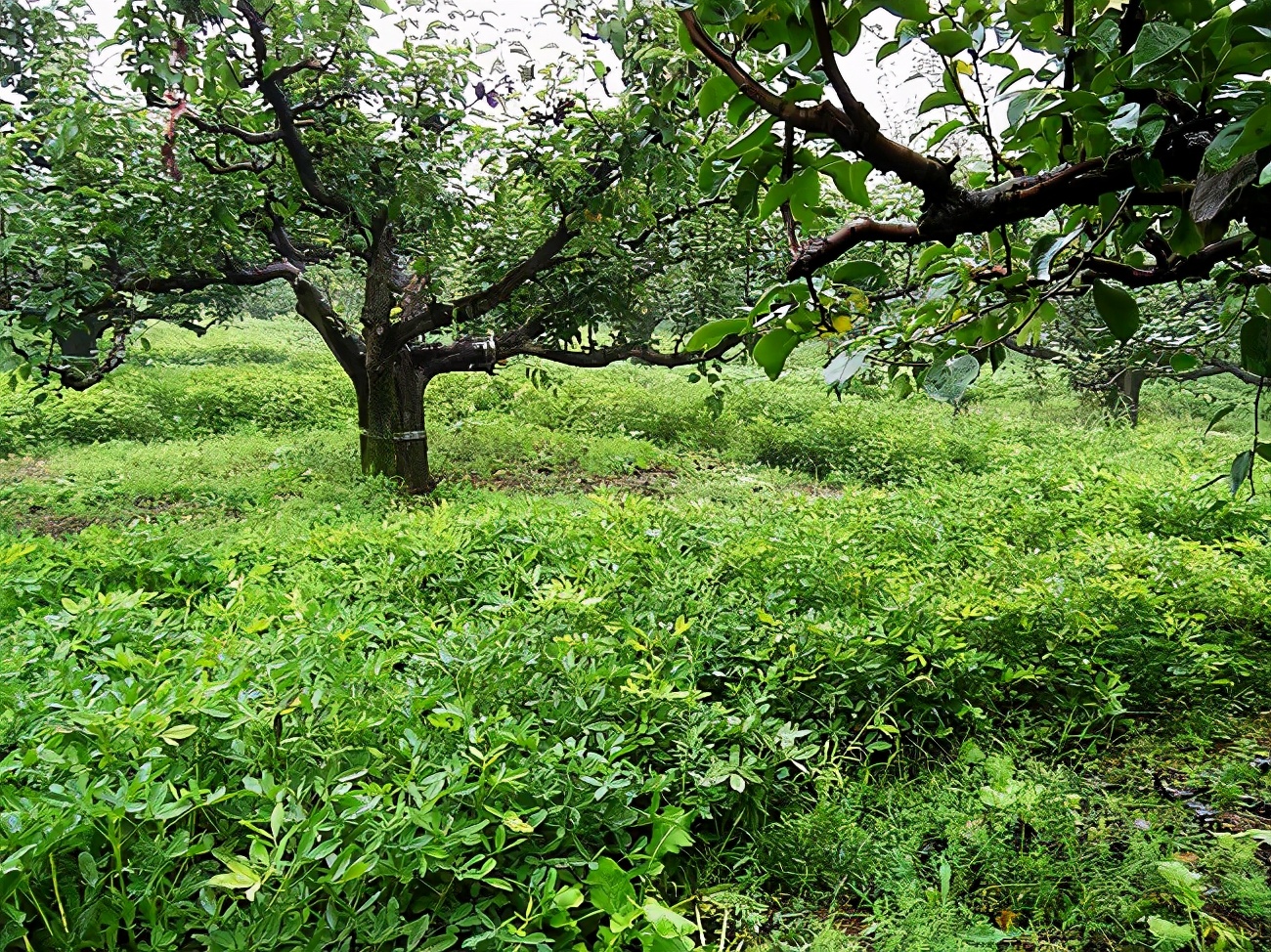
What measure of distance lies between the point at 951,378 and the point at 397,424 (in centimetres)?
550

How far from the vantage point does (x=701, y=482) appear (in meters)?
6.18

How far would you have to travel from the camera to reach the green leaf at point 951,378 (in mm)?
771

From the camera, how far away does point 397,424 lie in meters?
5.82

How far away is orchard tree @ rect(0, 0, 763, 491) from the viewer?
3.68 m

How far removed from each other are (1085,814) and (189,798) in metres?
2.16

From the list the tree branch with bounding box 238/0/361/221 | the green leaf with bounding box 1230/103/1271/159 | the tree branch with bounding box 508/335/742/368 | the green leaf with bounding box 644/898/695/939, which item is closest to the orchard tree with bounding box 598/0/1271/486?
the green leaf with bounding box 1230/103/1271/159

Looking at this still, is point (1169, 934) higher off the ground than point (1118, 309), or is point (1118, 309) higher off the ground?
point (1118, 309)

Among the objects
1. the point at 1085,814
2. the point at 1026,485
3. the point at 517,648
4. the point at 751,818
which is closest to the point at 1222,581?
the point at 1085,814

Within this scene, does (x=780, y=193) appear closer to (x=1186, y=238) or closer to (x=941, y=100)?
(x=941, y=100)

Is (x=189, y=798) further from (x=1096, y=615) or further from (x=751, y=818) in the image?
(x=1096, y=615)

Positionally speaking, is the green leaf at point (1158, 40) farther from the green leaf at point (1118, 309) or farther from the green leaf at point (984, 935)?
the green leaf at point (984, 935)

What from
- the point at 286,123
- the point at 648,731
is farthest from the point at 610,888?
the point at 286,123

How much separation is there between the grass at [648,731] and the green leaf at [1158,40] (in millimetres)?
1509

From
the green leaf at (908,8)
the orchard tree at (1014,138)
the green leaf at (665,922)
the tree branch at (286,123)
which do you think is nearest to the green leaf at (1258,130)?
the orchard tree at (1014,138)
